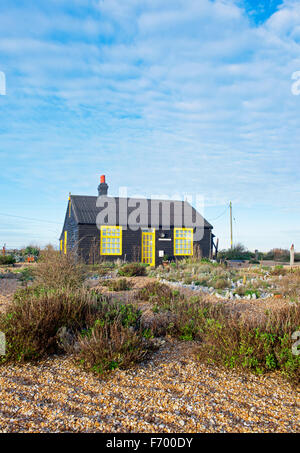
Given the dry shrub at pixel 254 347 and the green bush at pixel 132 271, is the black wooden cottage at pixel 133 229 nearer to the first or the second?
the green bush at pixel 132 271

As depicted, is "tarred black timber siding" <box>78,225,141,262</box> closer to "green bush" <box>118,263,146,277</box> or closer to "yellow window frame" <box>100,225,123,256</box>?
"yellow window frame" <box>100,225,123,256</box>

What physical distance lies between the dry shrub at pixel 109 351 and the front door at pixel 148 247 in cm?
1736

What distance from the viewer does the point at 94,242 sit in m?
20.0

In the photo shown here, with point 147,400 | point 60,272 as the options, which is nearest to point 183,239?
point 60,272

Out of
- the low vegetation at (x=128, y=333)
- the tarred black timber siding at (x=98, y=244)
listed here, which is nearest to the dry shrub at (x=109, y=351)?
the low vegetation at (x=128, y=333)

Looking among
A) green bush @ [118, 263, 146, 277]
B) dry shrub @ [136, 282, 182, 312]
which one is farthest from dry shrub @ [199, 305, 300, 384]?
green bush @ [118, 263, 146, 277]

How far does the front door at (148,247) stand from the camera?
21141 millimetres

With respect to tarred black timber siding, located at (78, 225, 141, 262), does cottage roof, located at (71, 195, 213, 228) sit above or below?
above

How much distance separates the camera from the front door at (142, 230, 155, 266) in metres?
21.1

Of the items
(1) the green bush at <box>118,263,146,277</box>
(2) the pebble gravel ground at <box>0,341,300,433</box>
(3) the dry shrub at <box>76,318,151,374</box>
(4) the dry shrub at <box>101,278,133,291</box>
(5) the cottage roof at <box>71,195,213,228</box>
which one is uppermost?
(5) the cottage roof at <box>71,195,213,228</box>

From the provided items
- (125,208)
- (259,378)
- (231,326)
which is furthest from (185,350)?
(125,208)

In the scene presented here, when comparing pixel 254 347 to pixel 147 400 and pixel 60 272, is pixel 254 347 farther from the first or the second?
pixel 60 272

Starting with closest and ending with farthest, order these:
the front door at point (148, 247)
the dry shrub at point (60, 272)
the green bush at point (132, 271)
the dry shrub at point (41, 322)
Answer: the dry shrub at point (41, 322), the dry shrub at point (60, 272), the green bush at point (132, 271), the front door at point (148, 247)
